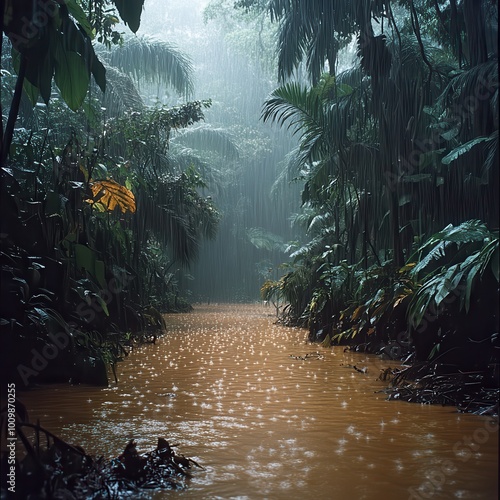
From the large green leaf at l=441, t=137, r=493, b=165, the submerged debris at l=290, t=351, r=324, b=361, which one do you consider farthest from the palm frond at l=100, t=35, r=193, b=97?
the large green leaf at l=441, t=137, r=493, b=165

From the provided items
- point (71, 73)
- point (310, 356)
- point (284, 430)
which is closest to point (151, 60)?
point (310, 356)

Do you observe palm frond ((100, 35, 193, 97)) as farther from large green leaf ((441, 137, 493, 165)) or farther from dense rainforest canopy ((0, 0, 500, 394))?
large green leaf ((441, 137, 493, 165))

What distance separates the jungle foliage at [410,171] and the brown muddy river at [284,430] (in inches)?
31.1

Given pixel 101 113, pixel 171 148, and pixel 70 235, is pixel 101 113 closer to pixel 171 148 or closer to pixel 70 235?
pixel 70 235

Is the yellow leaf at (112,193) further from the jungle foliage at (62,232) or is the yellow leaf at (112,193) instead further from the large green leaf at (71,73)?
the large green leaf at (71,73)

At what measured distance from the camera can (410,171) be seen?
279 inches

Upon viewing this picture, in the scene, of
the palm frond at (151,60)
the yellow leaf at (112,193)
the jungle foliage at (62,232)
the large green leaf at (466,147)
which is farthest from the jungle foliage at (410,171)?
the palm frond at (151,60)

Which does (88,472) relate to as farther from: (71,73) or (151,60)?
(151,60)

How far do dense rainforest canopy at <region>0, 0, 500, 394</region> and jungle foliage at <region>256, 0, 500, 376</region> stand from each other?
2 cm

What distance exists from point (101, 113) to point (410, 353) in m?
7.54

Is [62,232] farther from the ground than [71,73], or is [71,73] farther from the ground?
[71,73]

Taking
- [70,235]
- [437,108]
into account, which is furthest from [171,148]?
[70,235]

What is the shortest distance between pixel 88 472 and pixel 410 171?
18.7ft

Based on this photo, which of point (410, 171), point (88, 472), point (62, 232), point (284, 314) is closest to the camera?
point (88, 472)
